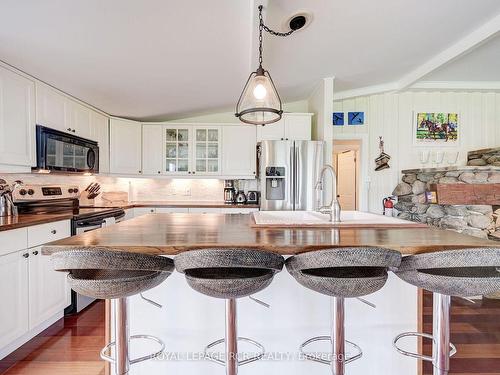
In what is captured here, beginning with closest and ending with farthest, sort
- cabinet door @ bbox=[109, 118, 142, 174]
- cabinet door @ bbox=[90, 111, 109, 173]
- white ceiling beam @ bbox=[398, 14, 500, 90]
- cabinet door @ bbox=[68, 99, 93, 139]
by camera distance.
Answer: white ceiling beam @ bbox=[398, 14, 500, 90]
cabinet door @ bbox=[68, 99, 93, 139]
cabinet door @ bbox=[90, 111, 109, 173]
cabinet door @ bbox=[109, 118, 142, 174]

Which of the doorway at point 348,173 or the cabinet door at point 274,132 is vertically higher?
the cabinet door at point 274,132

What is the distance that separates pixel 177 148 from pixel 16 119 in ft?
6.80

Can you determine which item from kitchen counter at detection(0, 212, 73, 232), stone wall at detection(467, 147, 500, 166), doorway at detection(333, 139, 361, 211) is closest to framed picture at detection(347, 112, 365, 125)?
doorway at detection(333, 139, 361, 211)

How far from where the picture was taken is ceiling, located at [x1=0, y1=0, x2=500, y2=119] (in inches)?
72.4

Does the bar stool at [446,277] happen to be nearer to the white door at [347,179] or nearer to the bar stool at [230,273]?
the bar stool at [230,273]

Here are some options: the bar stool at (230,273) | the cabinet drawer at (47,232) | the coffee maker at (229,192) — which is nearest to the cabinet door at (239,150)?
the coffee maker at (229,192)

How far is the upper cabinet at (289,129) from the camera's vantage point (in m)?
4.02

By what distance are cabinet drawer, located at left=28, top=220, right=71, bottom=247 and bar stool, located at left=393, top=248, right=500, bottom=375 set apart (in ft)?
7.88

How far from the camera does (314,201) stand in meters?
3.60

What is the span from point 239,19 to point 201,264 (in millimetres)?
1857

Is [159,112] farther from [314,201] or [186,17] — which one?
[314,201]

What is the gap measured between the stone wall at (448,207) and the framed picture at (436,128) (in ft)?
2.19

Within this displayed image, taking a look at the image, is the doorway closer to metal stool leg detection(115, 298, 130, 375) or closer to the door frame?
the door frame

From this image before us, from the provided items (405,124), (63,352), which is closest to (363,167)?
(405,124)
